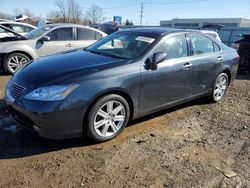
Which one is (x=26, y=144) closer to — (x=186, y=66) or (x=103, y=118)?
(x=103, y=118)

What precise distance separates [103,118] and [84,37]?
18.2 feet

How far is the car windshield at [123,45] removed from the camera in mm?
4305

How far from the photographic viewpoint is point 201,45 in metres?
5.21

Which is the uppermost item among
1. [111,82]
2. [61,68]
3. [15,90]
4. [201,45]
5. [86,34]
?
[201,45]

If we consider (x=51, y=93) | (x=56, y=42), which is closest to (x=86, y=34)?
(x=56, y=42)

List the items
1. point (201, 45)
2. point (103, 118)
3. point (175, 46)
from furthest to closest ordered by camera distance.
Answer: point (201, 45) → point (175, 46) → point (103, 118)

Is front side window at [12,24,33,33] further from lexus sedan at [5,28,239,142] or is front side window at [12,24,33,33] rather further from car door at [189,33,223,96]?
car door at [189,33,223,96]

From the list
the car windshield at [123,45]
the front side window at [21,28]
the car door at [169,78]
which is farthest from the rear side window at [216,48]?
the front side window at [21,28]

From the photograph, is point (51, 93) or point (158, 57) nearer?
point (51, 93)

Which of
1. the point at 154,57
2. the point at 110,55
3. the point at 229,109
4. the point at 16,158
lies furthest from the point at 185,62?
the point at 16,158

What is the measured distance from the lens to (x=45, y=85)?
3.41m

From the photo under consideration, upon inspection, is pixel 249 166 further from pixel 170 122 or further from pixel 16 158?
pixel 16 158

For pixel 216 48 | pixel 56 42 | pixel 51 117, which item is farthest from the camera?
pixel 56 42

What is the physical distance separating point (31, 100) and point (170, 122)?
2.44m
